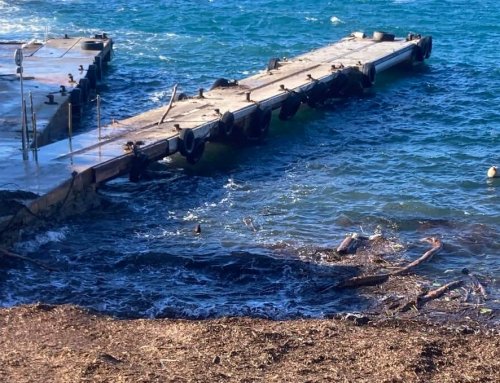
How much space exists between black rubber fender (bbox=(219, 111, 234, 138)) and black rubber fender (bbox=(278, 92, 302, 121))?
135 inches

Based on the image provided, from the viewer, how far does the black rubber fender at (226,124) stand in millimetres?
25297

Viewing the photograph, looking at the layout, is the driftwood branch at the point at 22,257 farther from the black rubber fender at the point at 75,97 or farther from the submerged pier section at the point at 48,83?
the black rubber fender at the point at 75,97

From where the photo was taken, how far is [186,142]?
77.7ft

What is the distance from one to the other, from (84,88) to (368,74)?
392 inches

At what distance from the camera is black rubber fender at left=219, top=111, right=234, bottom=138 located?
83.0 ft

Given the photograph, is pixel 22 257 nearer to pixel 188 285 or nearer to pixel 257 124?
pixel 188 285

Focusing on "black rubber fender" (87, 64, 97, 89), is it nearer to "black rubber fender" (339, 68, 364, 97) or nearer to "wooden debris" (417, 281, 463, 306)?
"black rubber fender" (339, 68, 364, 97)

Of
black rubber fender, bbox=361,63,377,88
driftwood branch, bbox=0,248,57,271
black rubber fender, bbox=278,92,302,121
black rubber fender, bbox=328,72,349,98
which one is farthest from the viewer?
black rubber fender, bbox=361,63,377,88

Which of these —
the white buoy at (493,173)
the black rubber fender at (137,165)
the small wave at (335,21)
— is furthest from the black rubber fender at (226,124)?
the small wave at (335,21)

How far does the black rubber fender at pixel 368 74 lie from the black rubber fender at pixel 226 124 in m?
8.94

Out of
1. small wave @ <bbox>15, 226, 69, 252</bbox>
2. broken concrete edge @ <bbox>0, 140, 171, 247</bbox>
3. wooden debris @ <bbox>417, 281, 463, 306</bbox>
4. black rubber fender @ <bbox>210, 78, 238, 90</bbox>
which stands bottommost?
black rubber fender @ <bbox>210, 78, 238, 90</bbox>

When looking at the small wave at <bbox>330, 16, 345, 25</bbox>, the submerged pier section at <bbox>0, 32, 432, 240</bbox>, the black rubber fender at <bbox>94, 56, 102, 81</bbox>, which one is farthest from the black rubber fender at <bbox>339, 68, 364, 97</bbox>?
the small wave at <bbox>330, 16, 345, 25</bbox>

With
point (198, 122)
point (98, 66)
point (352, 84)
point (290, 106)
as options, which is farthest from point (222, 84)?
point (98, 66)

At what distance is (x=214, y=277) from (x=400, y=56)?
21420mm
